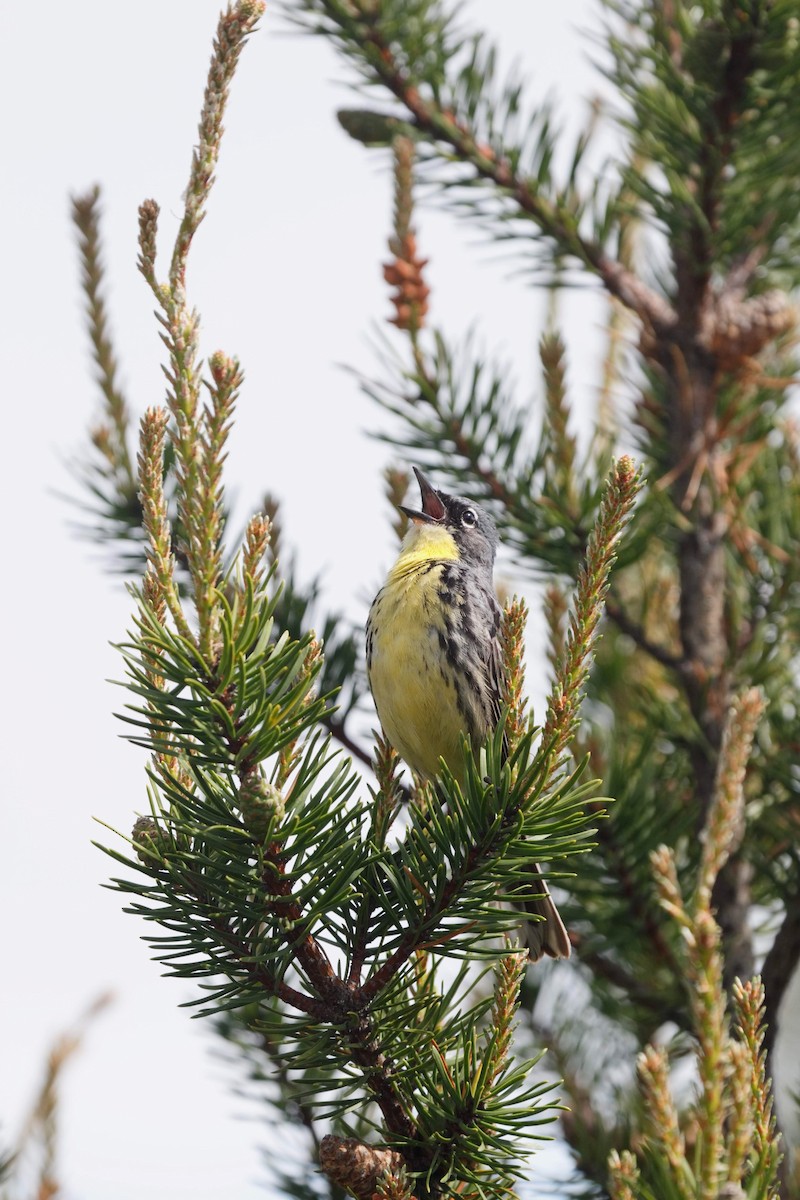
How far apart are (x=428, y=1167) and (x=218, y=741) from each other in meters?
0.79

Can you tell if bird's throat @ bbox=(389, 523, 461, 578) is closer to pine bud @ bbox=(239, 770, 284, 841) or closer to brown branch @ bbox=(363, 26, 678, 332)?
brown branch @ bbox=(363, 26, 678, 332)

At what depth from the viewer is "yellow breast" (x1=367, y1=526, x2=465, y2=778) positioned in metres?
3.39

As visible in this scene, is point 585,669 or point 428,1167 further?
point 428,1167

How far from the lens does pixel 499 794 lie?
1902 mm

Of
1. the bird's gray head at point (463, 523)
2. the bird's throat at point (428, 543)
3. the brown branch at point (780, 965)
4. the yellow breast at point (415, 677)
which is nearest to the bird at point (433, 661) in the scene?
the yellow breast at point (415, 677)

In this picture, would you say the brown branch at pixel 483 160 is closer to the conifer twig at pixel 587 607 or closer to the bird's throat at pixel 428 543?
the bird's throat at pixel 428 543

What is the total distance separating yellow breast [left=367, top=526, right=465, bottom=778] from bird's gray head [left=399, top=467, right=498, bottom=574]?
581 millimetres

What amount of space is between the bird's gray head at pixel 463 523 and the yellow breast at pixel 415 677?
58 cm

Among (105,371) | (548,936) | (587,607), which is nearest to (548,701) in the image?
(587,607)

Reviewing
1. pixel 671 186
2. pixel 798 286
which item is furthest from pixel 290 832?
pixel 798 286

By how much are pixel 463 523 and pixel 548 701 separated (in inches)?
94.6

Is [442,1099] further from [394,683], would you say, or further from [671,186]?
[671,186]

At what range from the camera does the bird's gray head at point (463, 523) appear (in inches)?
165

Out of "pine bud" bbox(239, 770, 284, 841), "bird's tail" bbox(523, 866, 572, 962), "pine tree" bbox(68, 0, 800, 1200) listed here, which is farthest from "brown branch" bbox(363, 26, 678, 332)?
"pine bud" bbox(239, 770, 284, 841)
